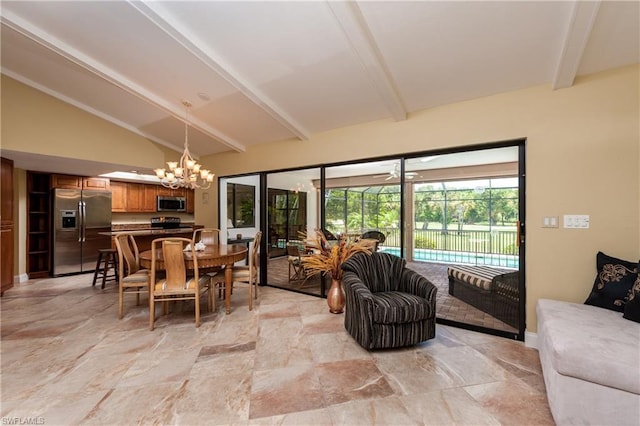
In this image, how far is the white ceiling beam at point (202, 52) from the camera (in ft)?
6.87

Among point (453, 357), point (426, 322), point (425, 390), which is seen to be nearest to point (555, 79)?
point (426, 322)

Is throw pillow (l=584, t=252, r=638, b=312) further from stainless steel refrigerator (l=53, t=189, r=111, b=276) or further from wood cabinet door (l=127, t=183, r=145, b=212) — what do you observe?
wood cabinet door (l=127, t=183, r=145, b=212)

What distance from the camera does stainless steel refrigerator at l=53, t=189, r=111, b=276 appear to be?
523 centimetres

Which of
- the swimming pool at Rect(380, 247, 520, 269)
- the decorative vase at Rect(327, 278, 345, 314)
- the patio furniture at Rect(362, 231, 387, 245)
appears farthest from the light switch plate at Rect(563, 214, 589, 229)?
the decorative vase at Rect(327, 278, 345, 314)

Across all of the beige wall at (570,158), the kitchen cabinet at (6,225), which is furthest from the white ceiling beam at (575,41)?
the kitchen cabinet at (6,225)

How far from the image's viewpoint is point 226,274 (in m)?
3.40

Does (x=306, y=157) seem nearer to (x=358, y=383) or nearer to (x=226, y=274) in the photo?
(x=226, y=274)

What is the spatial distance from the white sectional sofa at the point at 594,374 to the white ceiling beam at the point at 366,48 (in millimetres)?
2433

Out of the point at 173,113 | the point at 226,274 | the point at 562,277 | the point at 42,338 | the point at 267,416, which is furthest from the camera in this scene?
the point at 173,113

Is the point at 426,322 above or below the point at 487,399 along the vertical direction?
above

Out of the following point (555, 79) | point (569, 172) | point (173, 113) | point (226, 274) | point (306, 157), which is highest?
point (173, 113)

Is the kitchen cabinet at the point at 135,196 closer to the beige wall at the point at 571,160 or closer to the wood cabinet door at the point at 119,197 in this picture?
the wood cabinet door at the point at 119,197

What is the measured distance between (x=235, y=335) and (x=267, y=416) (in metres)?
1.25

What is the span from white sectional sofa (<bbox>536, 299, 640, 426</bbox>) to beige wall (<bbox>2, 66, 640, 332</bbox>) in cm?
76
